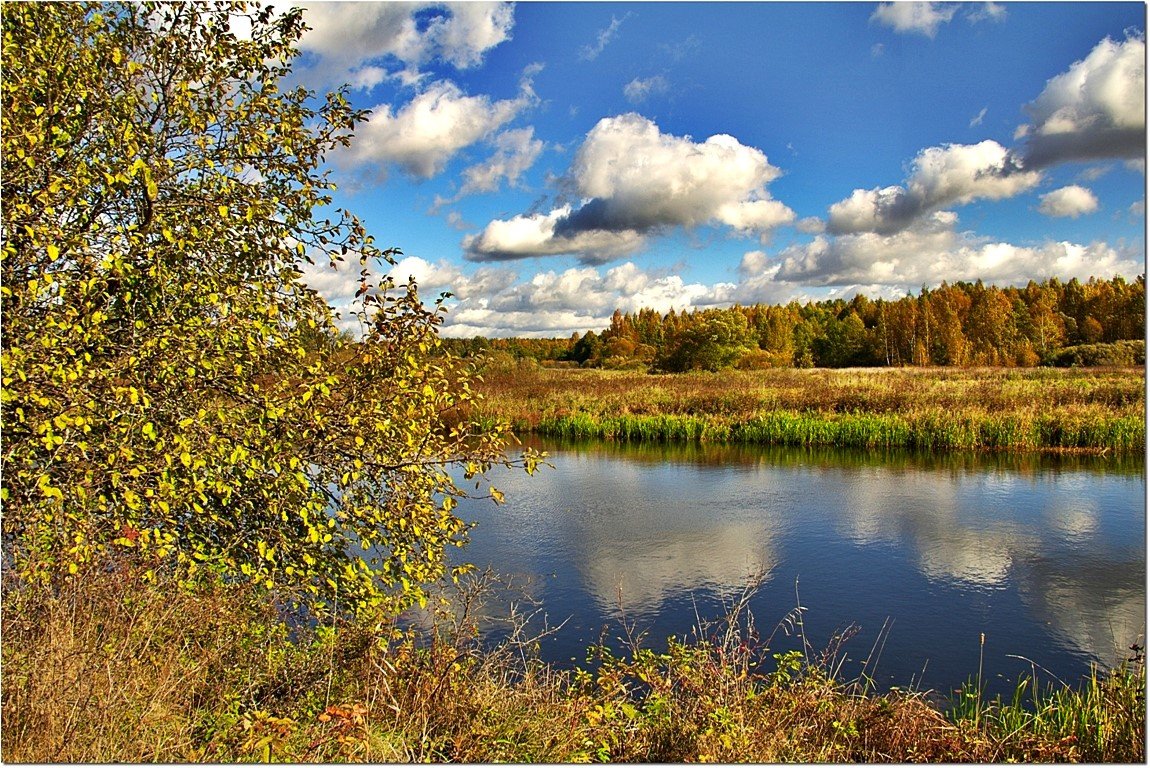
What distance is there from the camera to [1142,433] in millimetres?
18016

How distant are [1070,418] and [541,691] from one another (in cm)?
1911

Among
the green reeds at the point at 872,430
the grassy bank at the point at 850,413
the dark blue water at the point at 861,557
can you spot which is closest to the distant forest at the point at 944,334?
the grassy bank at the point at 850,413

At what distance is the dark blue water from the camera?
7488mm

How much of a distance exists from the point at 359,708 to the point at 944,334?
6065 centimetres

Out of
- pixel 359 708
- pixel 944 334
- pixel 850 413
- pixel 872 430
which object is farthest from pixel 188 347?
pixel 944 334

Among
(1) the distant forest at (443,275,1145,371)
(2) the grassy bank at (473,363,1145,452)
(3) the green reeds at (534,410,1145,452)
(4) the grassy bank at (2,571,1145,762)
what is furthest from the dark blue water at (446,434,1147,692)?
(1) the distant forest at (443,275,1145,371)

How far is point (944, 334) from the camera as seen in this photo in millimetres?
57062

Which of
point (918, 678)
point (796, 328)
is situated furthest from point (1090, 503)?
point (796, 328)

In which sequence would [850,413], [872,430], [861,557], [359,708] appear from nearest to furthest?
1. [359,708]
2. [861,557]
3. [872,430]
4. [850,413]

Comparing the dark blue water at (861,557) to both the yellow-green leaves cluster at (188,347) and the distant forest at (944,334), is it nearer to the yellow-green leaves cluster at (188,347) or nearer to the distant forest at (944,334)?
the yellow-green leaves cluster at (188,347)

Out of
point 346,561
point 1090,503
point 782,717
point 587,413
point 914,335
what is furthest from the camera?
point 914,335

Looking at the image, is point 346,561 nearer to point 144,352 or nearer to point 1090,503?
point 144,352

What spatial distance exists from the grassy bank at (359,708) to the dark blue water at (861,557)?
160 centimetres

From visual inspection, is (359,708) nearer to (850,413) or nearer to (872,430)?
(872,430)
